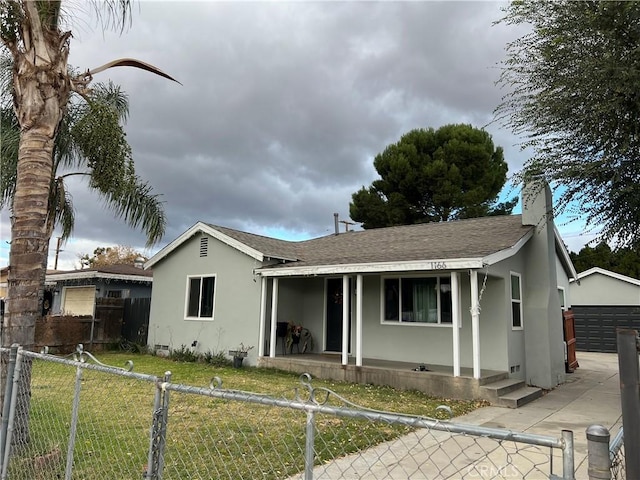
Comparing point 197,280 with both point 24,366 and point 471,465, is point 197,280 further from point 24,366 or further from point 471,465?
point 471,465

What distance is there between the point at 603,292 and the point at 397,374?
1686 cm

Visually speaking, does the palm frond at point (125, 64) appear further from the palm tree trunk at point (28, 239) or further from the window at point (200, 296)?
the window at point (200, 296)

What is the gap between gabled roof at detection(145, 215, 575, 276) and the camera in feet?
31.5

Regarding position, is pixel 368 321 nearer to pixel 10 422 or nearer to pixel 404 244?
pixel 404 244

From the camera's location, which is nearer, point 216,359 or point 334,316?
point 216,359

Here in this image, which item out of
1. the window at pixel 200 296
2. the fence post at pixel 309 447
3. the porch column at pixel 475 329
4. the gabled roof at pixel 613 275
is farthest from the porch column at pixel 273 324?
the gabled roof at pixel 613 275

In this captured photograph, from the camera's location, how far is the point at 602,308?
1945 cm

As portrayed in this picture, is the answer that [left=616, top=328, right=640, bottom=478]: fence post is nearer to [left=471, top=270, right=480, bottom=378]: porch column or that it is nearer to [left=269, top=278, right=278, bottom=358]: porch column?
[left=471, top=270, right=480, bottom=378]: porch column

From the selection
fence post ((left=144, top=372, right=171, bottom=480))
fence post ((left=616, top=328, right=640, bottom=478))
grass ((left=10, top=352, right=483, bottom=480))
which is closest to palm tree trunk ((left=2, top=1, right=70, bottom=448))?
grass ((left=10, top=352, right=483, bottom=480))

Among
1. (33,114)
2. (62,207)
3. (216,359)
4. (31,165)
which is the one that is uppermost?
(62,207)

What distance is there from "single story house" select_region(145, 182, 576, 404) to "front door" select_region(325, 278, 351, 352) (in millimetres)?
30

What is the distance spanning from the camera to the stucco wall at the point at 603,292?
2106cm

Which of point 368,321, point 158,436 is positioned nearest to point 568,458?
point 158,436

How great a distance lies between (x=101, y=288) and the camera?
18391 millimetres
